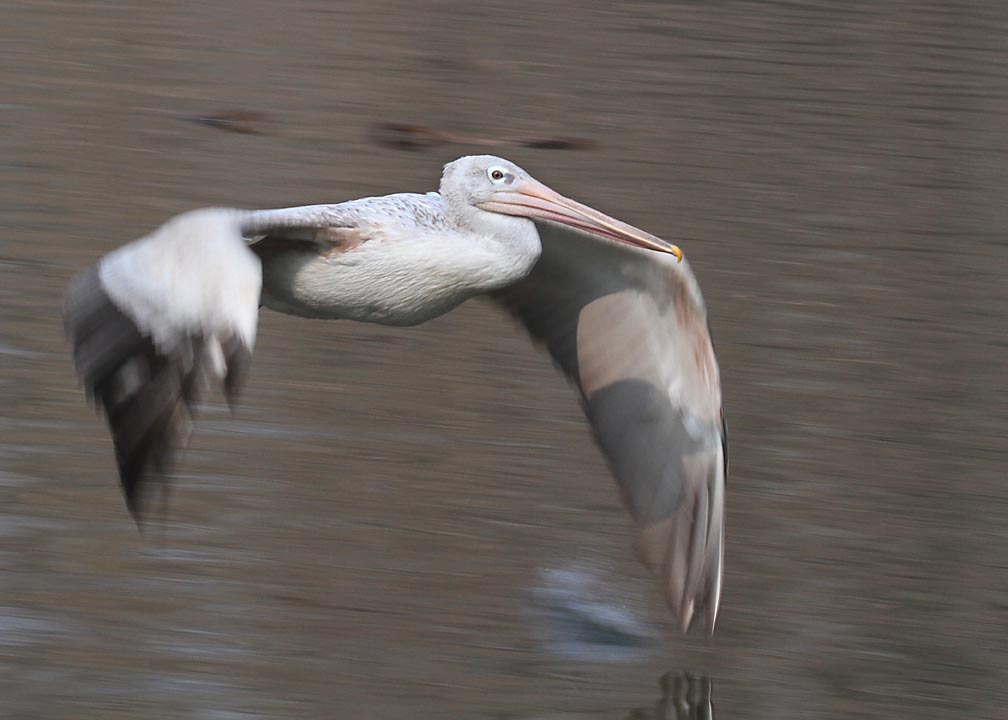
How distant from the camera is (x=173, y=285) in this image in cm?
523

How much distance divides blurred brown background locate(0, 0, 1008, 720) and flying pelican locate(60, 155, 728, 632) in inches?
23.9

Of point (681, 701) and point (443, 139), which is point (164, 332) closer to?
point (681, 701)

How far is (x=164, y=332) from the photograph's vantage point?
514cm

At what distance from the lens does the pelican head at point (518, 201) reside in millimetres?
6184

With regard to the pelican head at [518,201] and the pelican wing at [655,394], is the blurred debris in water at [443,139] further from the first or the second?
the pelican head at [518,201]

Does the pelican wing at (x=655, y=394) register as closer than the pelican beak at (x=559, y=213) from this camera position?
No

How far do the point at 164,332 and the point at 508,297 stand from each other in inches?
75.8

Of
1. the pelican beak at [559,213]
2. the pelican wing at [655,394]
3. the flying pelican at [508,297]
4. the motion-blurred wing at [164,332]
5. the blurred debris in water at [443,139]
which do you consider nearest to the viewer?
the motion-blurred wing at [164,332]

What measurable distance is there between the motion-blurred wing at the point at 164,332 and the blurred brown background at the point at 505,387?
1269mm

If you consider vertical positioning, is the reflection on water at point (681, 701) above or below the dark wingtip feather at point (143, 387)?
below

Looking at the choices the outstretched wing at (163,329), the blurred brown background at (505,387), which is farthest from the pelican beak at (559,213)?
the blurred brown background at (505,387)

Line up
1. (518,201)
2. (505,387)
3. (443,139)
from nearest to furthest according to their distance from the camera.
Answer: (518,201), (505,387), (443,139)

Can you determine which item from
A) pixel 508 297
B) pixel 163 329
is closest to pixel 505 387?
pixel 508 297

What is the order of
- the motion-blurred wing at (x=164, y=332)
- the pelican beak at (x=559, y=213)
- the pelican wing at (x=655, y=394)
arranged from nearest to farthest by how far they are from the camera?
1. the motion-blurred wing at (x=164, y=332)
2. the pelican beak at (x=559, y=213)
3. the pelican wing at (x=655, y=394)
